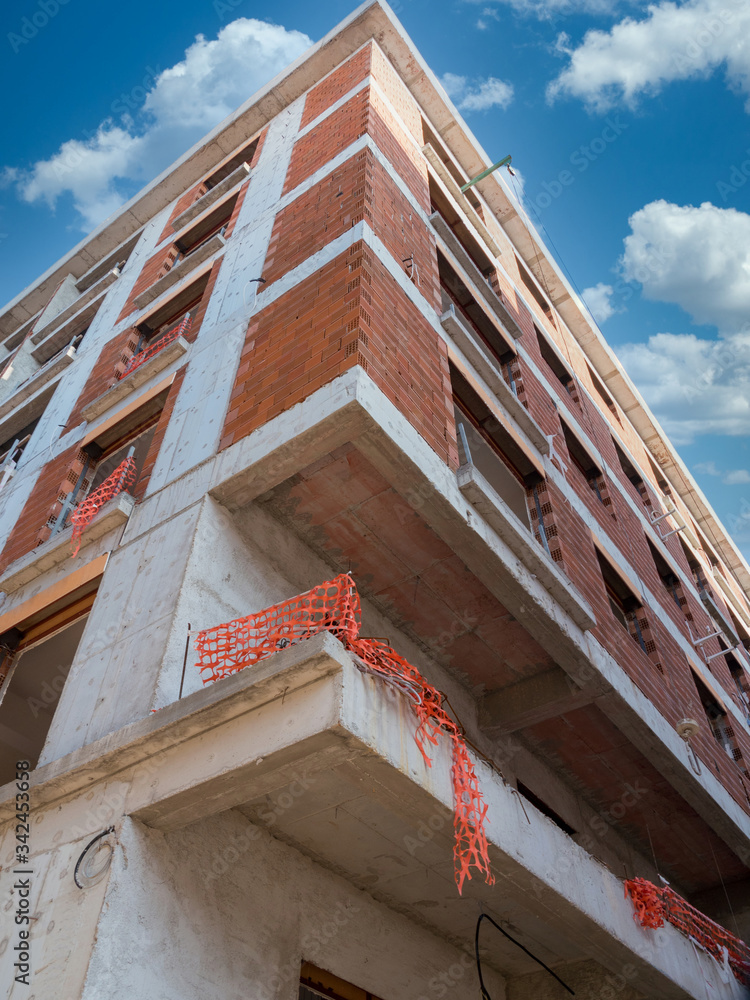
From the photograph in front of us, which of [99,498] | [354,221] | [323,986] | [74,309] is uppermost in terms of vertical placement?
[74,309]

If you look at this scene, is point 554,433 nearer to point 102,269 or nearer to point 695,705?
point 695,705

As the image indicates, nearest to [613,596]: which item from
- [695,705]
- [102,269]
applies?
[695,705]

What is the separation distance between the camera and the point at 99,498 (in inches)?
374

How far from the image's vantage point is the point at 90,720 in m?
6.56

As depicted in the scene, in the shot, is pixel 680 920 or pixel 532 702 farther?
pixel 532 702

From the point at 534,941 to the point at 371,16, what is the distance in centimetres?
1731

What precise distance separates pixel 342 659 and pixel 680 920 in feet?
20.1

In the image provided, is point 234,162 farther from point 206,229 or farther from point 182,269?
point 182,269

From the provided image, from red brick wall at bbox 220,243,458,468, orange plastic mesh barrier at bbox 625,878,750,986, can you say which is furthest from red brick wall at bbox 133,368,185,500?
orange plastic mesh barrier at bbox 625,878,750,986

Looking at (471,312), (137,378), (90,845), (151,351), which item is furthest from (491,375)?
(90,845)

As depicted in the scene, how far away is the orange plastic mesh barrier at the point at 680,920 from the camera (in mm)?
8062

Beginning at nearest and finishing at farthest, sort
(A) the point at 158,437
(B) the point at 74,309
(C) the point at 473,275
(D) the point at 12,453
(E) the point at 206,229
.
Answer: (A) the point at 158,437, (D) the point at 12,453, (C) the point at 473,275, (E) the point at 206,229, (B) the point at 74,309

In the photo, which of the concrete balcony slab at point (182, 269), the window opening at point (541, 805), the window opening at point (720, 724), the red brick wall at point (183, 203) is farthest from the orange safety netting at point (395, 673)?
the red brick wall at point (183, 203)

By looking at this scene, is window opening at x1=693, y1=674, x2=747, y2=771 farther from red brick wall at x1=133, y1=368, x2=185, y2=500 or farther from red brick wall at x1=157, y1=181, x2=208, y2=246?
red brick wall at x1=157, y1=181, x2=208, y2=246
